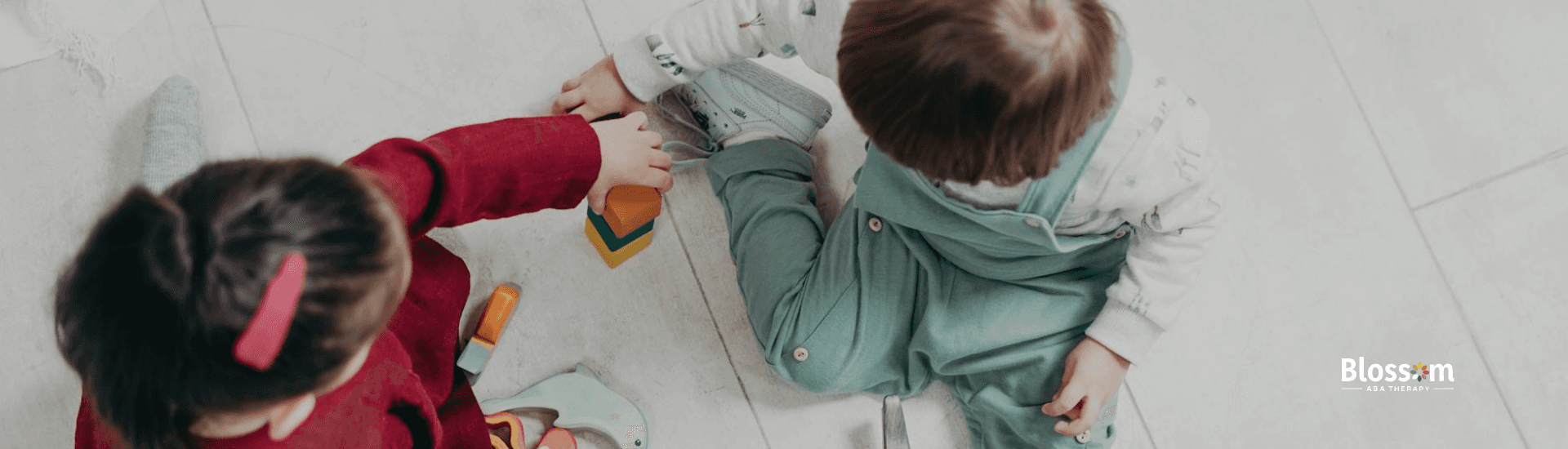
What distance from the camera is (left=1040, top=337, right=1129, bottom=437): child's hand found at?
27.9 inches

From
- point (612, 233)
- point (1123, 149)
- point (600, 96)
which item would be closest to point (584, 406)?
point (612, 233)

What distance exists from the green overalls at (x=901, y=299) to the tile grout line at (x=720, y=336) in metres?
0.05

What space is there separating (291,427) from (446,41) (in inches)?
16.5

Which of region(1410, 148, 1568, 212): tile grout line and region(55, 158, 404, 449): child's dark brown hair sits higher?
region(55, 158, 404, 449): child's dark brown hair

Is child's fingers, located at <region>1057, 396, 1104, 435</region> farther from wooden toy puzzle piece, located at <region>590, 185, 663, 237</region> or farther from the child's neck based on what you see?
the child's neck

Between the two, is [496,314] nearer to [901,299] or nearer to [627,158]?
[627,158]

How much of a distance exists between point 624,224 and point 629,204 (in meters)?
0.02

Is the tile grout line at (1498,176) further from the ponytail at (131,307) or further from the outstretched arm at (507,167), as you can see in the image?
the ponytail at (131,307)

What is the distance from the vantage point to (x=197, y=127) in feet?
2.63

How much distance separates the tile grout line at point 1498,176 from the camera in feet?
2.77

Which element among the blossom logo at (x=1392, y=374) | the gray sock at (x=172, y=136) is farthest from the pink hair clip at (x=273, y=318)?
the blossom logo at (x=1392, y=374)

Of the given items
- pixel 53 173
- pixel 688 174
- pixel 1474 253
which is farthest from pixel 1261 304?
pixel 53 173

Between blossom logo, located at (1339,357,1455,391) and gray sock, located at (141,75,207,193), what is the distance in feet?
3.11

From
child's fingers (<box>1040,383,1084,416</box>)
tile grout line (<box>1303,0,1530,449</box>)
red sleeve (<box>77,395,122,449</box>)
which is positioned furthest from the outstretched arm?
tile grout line (<box>1303,0,1530,449</box>)
